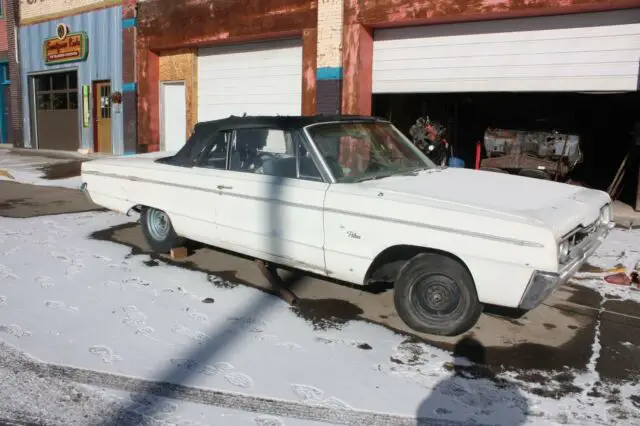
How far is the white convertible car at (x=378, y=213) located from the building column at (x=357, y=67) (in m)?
5.41

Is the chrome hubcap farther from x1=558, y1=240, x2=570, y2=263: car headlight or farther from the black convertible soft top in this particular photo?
x1=558, y1=240, x2=570, y2=263: car headlight

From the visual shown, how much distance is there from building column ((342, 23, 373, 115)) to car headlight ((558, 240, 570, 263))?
7.21 metres

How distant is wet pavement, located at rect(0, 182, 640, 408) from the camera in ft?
11.5

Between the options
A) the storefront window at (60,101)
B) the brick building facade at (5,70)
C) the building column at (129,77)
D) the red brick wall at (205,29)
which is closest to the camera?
the red brick wall at (205,29)

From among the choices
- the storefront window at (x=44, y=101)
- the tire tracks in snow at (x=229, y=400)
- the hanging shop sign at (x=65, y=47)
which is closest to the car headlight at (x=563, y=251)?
the tire tracks in snow at (x=229, y=400)

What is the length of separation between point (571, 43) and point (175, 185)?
6.63 meters

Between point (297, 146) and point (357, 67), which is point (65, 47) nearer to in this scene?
point (357, 67)

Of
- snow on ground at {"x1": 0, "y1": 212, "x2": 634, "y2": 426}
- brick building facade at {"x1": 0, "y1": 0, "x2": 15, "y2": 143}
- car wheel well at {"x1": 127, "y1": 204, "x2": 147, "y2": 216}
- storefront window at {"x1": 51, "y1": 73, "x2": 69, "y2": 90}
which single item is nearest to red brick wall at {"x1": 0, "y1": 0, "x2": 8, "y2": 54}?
brick building facade at {"x1": 0, "y1": 0, "x2": 15, "y2": 143}

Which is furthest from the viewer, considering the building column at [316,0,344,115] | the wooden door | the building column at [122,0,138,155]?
the wooden door

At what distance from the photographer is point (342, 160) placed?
4.52m

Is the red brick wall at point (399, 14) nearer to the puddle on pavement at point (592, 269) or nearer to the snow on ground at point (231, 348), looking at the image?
the puddle on pavement at point (592, 269)

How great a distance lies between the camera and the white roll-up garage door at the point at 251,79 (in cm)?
1166

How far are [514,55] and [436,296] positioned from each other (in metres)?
6.52

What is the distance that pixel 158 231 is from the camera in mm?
5891
